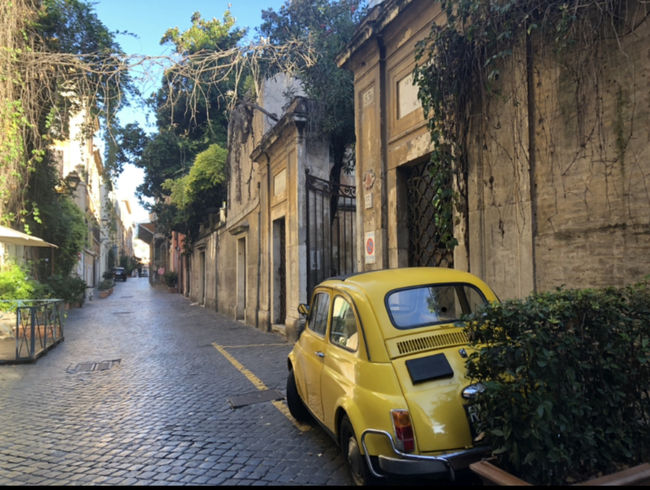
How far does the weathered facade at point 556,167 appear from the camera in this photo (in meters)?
4.20

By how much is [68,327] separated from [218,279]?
23.5 ft

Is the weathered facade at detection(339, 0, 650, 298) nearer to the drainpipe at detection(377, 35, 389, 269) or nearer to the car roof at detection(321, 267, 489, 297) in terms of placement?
the drainpipe at detection(377, 35, 389, 269)

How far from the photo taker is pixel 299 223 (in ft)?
36.8

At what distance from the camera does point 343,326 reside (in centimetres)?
389

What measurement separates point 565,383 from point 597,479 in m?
0.49

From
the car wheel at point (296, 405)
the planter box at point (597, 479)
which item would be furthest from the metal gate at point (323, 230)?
the planter box at point (597, 479)

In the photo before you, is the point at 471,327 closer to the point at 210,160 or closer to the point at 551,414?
the point at 551,414

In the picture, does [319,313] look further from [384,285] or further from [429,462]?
[429,462]

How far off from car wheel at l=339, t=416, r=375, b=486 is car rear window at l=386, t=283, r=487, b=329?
2.88 feet

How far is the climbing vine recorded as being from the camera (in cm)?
443

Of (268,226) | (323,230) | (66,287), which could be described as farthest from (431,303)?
(66,287)

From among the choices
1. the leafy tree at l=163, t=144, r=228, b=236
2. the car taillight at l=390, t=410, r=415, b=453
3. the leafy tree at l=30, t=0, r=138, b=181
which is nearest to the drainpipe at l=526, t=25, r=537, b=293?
the car taillight at l=390, t=410, r=415, b=453

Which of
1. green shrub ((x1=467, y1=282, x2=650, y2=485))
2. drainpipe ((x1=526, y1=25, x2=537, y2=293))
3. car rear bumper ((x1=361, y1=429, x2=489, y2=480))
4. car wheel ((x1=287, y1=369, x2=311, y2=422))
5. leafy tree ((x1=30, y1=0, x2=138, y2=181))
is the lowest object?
car wheel ((x1=287, y1=369, x2=311, y2=422))

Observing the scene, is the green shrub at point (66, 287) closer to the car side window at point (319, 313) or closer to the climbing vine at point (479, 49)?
the car side window at point (319, 313)
